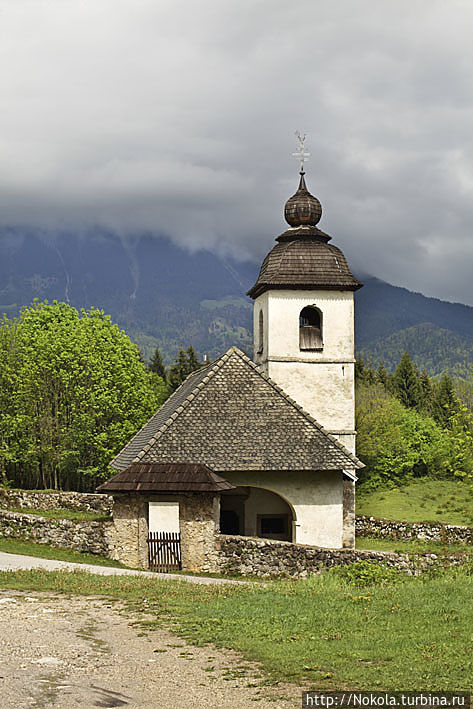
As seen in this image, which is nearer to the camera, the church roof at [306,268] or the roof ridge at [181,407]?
the roof ridge at [181,407]

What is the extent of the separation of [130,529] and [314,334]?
13057 millimetres

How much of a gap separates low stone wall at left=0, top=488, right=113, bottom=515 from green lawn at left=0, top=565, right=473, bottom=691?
15.5 metres

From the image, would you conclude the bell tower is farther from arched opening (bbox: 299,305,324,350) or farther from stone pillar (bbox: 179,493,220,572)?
stone pillar (bbox: 179,493,220,572)

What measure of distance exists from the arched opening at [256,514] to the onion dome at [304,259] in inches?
347

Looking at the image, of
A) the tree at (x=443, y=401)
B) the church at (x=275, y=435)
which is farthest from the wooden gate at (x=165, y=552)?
the tree at (x=443, y=401)

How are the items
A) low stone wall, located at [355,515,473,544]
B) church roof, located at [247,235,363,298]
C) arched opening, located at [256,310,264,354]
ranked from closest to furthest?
low stone wall, located at [355,515,473,544] < church roof, located at [247,235,363,298] < arched opening, located at [256,310,264,354]

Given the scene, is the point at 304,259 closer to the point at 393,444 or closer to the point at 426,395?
the point at 393,444

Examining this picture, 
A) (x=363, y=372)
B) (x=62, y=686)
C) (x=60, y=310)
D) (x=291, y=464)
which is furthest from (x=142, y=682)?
(x=363, y=372)

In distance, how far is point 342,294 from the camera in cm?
3234

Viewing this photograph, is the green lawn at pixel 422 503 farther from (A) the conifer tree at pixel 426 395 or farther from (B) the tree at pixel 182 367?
(A) the conifer tree at pixel 426 395

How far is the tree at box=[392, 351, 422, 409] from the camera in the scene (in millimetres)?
80875

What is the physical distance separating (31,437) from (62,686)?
3557 centimetres

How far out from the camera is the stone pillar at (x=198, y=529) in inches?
837

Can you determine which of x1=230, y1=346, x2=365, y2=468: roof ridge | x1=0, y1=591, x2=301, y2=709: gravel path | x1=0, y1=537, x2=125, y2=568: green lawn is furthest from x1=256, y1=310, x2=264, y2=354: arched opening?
x1=0, y1=591, x2=301, y2=709: gravel path
